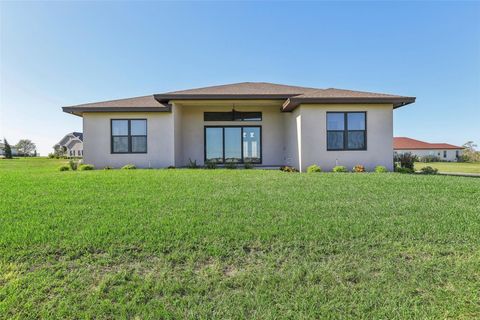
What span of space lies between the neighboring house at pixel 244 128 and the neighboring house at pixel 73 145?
45.7 metres

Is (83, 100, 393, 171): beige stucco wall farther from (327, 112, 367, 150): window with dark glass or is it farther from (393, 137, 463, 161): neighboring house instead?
(393, 137, 463, 161): neighboring house

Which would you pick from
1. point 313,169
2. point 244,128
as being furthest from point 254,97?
point 313,169

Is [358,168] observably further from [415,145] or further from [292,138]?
[415,145]

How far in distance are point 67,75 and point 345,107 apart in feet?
57.1

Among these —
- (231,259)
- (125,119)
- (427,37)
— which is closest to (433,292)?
(231,259)

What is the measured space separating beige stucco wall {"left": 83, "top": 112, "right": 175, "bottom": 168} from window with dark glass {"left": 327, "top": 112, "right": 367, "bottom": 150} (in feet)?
26.7

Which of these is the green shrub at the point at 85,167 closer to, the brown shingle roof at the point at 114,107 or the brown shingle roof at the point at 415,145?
the brown shingle roof at the point at 114,107

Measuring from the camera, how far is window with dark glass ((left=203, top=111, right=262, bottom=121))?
583 inches

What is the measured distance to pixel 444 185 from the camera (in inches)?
305

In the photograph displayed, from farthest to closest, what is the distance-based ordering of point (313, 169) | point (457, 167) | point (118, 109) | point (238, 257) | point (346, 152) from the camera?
point (457, 167) < point (118, 109) < point (346, 152) < point (313, 169) < point (238, 257)

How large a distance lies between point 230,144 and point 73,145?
169ft

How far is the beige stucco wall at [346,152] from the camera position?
11930mm

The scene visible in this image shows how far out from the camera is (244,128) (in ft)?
48.5

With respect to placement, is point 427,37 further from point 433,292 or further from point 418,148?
point 418,148
